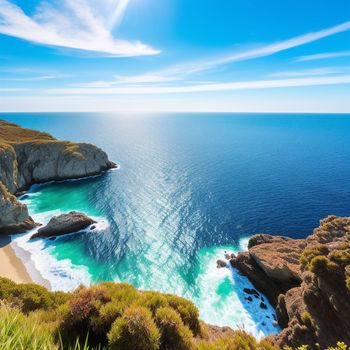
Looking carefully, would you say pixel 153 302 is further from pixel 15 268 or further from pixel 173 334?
pixel 15 268

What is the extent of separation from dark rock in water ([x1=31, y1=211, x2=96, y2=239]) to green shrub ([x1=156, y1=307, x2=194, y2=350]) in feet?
161

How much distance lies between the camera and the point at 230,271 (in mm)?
41719

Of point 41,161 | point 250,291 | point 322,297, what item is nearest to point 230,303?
point 250,291

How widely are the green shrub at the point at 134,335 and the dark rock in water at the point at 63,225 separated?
49.6 metres

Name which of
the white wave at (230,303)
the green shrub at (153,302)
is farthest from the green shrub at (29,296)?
the white wave at (230,303)

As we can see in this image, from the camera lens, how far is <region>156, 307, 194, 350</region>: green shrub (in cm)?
801

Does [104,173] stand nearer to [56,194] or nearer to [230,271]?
[56,194]

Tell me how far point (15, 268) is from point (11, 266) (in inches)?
37.5

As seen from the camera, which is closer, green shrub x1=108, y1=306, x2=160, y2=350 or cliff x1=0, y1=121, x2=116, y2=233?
green shrub x1=108, y1=306, x2=160, y2=350

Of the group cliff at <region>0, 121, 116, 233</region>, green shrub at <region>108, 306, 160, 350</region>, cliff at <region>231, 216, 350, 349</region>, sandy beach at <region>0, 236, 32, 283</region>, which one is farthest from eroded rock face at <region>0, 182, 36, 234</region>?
green shrub at <region>108, 306, 160, 350</region>

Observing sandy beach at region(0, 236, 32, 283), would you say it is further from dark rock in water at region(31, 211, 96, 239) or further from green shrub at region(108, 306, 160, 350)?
green shrub at region(108, 306, 160, 350)

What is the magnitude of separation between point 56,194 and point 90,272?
43659 millimetres

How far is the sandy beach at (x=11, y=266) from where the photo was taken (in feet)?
123

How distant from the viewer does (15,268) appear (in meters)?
39.9
